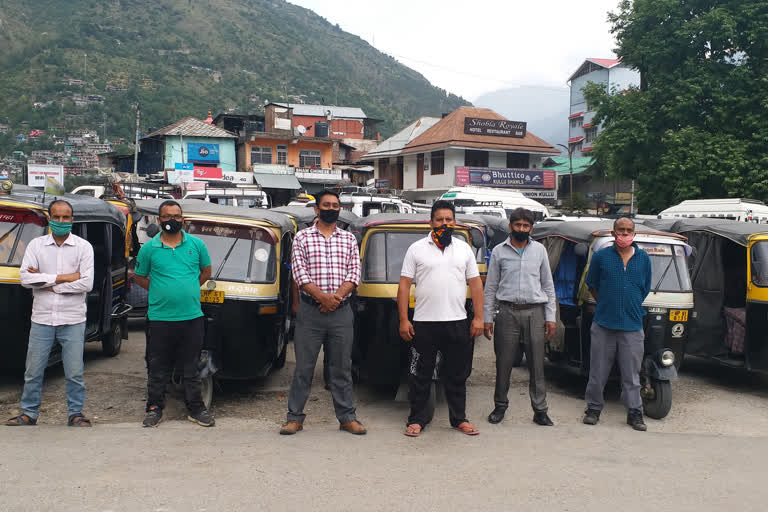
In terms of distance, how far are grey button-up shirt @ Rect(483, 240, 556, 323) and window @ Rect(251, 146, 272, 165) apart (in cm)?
4418

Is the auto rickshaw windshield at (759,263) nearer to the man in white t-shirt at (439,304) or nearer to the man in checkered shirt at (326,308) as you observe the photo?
the man in white t-shirt at (439,304)

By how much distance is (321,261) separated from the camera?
574cm

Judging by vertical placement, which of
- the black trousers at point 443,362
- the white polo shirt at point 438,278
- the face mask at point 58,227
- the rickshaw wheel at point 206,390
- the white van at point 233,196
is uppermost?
the white van at point 233,196

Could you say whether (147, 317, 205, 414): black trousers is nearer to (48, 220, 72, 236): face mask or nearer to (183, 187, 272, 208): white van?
(48, 220, 72, 236): face mask

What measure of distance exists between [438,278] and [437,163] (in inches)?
1536

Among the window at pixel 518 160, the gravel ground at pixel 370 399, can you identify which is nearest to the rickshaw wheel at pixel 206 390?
the gravel ground at pixel 370 399

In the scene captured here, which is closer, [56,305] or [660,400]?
[56,305]

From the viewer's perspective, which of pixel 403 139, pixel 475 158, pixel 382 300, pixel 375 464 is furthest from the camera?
pixel 403 139

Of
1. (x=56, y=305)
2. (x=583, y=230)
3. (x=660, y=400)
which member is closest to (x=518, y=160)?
(x=583, y=230)

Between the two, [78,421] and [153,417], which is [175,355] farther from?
[78,421]

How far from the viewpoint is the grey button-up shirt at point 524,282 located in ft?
20.9

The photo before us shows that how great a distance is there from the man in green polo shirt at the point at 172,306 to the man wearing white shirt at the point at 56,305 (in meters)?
0.60

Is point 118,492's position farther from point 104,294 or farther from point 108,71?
point 108,71

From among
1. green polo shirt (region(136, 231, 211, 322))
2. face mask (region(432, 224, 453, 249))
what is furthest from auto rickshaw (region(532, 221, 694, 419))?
green polo shirt (region(136, 231, 211, 322))
